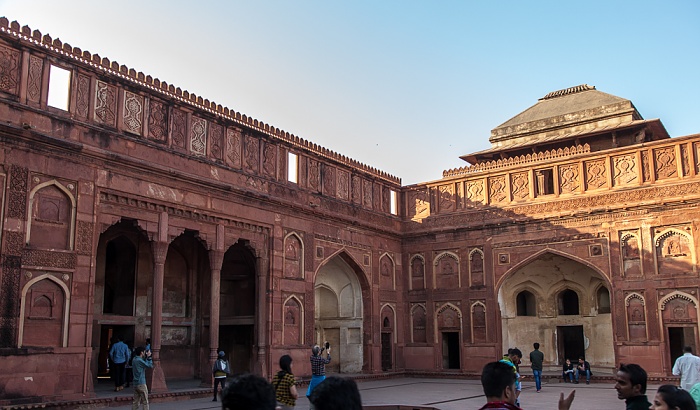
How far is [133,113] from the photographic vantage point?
14219 mm

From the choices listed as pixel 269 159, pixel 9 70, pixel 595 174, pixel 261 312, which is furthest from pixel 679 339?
pixel 9 70

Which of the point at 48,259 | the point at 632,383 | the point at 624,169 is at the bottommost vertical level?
the point at 632,383

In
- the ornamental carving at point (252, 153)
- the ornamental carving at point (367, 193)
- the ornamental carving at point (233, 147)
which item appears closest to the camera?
the ornamental carving at point (233, 147)

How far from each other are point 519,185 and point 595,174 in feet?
7.49

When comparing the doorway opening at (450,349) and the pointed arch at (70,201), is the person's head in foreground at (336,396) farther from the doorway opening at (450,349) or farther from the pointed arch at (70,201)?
the doorway opening at (450,349)

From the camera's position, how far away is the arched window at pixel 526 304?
22391mm

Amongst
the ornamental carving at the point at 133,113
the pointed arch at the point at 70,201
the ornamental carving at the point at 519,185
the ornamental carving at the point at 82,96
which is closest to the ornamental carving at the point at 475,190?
the ornamental carving at the point at 519,185

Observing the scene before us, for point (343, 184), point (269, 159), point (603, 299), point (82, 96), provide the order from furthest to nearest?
point (603, 299) → point (343, 184) → point (269, 159) → point (82, 96)

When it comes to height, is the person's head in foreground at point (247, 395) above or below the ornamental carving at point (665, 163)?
below

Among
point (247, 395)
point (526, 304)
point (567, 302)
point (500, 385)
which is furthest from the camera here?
point (526, 304)

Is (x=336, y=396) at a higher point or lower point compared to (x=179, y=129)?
lower

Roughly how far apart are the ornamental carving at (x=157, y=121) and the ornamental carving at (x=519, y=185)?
35.7 feet

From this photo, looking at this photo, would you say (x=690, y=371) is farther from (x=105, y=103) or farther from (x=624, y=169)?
(x=105, y=103)

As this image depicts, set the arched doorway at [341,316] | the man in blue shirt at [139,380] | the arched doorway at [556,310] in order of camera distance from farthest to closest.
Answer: the arched doorway at [556,310]
the arched doorway at [341,316]
the man in blue shirt at [139,380]
